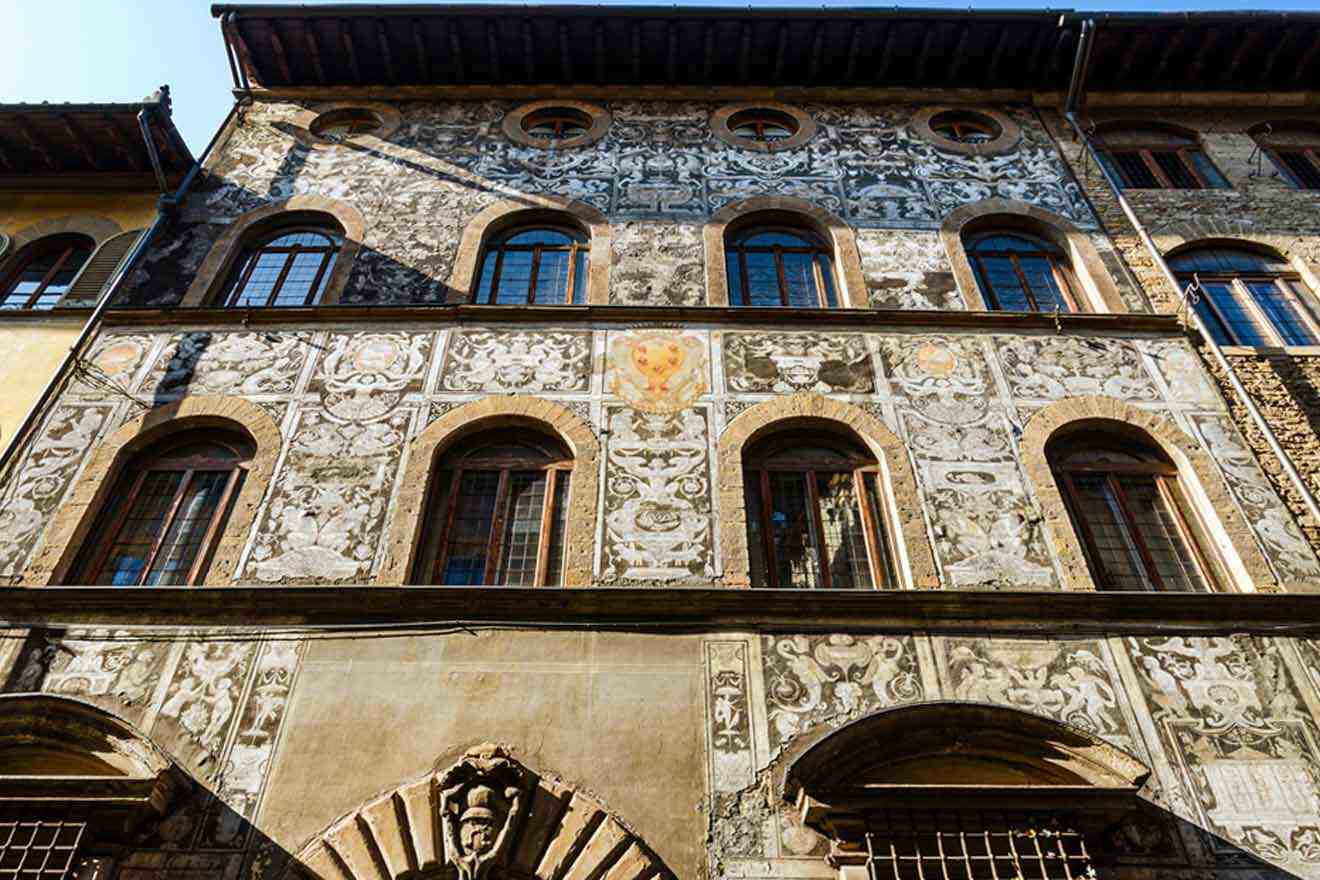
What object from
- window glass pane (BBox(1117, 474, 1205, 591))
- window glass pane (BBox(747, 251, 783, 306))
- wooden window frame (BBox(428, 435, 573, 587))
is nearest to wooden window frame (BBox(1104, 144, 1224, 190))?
window glass pane (BBox(747, 251, 783, 306))

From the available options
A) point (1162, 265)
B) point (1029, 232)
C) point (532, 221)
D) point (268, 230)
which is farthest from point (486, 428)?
point (1162, 265)

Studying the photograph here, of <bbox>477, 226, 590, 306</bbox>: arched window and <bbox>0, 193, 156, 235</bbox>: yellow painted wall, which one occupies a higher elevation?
<bbox>0, 193, 156, 235</bbox>: yellow painted wall

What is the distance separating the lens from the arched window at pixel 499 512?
7.22 metres

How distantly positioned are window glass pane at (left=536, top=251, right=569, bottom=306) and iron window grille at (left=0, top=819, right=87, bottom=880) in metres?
5.91

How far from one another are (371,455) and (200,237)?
4.21 meters

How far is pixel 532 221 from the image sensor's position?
413 inches

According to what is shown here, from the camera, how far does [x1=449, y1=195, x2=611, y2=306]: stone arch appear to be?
30.8ft

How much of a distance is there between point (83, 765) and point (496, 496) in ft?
10.9

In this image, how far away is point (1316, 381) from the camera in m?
8.77

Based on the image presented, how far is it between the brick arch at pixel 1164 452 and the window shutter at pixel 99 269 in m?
9.25

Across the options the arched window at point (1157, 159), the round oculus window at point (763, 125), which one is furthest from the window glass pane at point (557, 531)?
the arched window at point (1157, 159)

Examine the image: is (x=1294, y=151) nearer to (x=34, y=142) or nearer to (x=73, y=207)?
(x=73, y=207)

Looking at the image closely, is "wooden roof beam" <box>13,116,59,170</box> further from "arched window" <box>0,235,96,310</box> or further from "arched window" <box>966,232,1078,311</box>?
"arched window" <box>966,232,1078,311</box>

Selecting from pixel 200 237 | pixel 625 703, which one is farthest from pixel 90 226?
pixel 625 703
